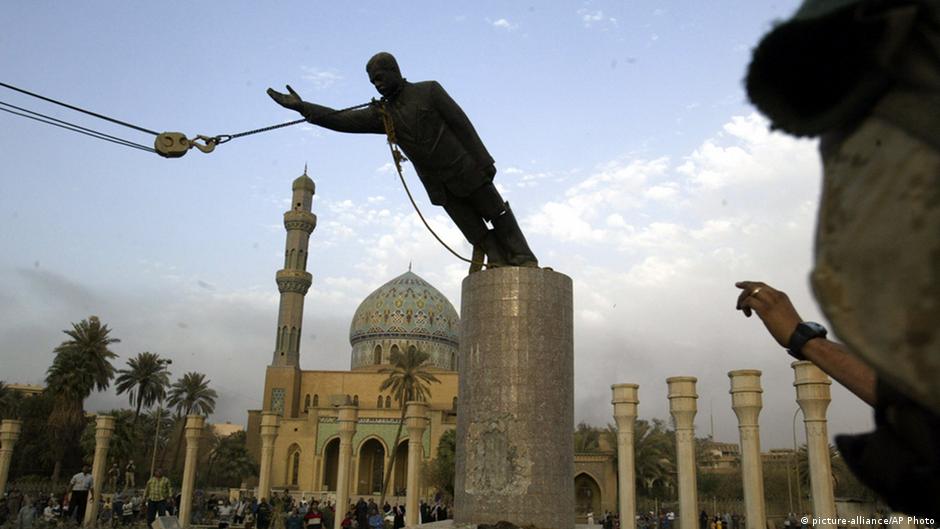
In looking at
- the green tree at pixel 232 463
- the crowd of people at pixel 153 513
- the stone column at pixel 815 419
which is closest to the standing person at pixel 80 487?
the crowd of people at pixel 153 513

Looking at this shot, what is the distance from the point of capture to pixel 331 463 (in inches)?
2029

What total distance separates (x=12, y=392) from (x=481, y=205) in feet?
174

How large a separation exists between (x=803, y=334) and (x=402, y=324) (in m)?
55.8

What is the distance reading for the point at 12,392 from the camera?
1940 inches

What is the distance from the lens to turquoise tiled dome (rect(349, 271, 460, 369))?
57125 mm

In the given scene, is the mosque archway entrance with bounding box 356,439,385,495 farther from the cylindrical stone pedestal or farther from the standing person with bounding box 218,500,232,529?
the cylindrical stone pedestal

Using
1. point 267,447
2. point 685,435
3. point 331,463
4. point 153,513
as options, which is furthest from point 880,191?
point 331,463

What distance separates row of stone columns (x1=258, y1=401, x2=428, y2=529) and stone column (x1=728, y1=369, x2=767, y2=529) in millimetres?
10658

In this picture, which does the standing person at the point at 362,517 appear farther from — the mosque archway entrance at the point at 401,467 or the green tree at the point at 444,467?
the mosque archway entrance at the point at 401,467

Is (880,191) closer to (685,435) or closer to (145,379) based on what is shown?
(685,435)

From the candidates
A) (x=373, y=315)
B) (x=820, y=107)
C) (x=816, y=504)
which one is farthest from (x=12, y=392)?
(x=820, y=107)

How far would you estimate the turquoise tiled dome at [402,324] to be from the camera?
57.1 metres

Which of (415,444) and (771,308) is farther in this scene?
(415,444)

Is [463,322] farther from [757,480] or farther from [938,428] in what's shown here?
[757,480]
